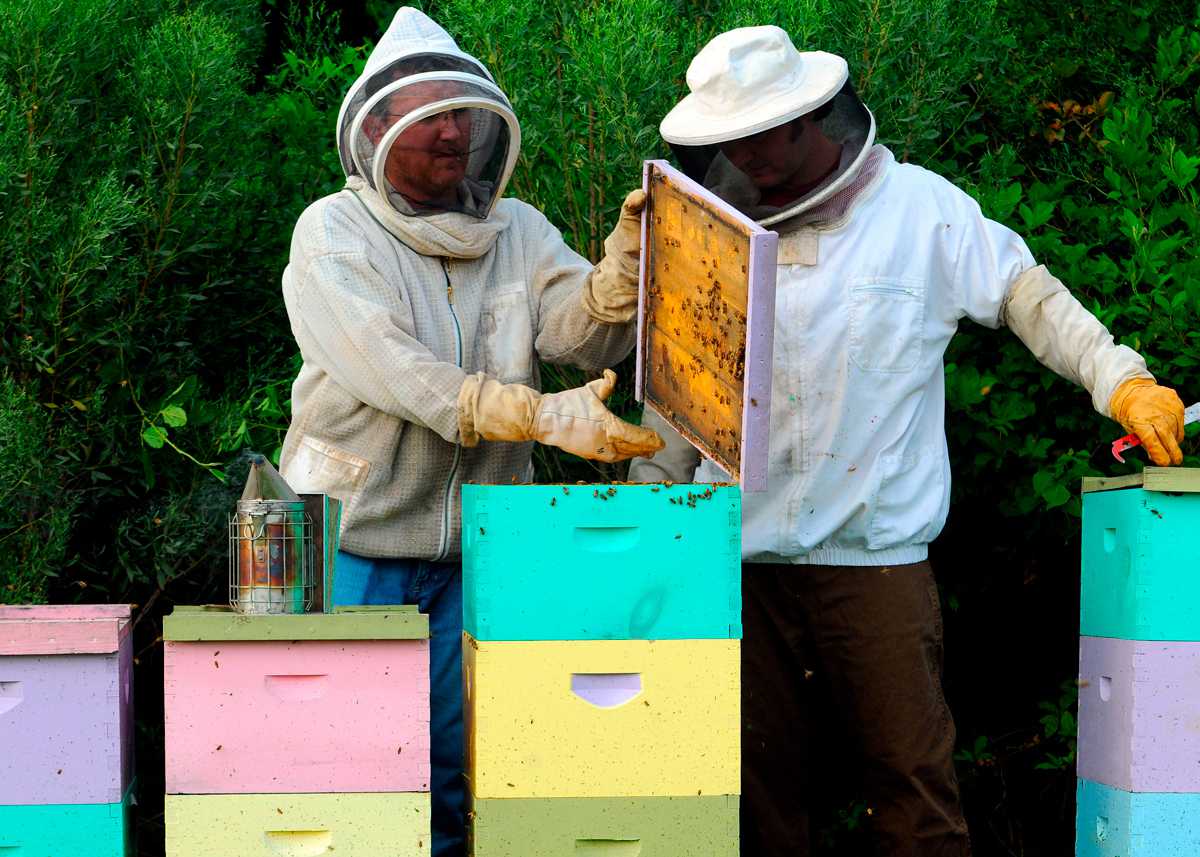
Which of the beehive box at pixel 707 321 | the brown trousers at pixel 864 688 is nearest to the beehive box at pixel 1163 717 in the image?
the brown trousers at pixel 864 688

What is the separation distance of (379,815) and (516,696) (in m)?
0.33

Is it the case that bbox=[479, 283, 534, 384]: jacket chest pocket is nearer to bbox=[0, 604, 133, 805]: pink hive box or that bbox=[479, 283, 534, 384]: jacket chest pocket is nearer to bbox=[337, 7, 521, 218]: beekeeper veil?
bbox=[337, 7, 521, 218]: beekeeper veil

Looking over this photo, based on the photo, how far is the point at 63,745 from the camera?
3105 mm

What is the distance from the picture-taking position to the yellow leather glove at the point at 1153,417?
3.46 meters

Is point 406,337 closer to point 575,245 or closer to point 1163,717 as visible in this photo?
point 575,245

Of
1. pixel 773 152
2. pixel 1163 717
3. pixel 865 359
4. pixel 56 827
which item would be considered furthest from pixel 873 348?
pixel 56 827

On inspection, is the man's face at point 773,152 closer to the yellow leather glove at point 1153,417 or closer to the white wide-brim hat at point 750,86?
the white wide-brim hat at point 750,86

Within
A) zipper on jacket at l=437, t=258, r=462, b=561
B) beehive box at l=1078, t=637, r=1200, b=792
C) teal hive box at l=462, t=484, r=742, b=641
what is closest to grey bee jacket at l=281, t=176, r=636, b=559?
zipper on jacket at l=437, t=258, r=462, b=561

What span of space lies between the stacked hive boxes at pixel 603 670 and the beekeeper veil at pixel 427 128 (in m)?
0.86

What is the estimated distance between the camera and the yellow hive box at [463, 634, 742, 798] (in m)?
3.17

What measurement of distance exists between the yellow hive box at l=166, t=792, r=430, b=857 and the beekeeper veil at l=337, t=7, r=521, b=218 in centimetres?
132

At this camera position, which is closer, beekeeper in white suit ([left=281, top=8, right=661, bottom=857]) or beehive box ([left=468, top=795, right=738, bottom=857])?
beehive box ([left=468, top=795, right=738, bottom=857])

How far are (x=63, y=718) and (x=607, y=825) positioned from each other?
3.40 ft

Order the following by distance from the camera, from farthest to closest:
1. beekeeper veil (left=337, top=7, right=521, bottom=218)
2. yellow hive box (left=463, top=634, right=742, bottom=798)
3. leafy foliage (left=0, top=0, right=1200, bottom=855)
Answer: leafy foliage (left=0, top=0, right=1200, bottom=855) < beekeeper veil (left=337, top=7, right=521, bottom=218) < yellow hive box (left=463, top=634, right=742, bottom=798)
